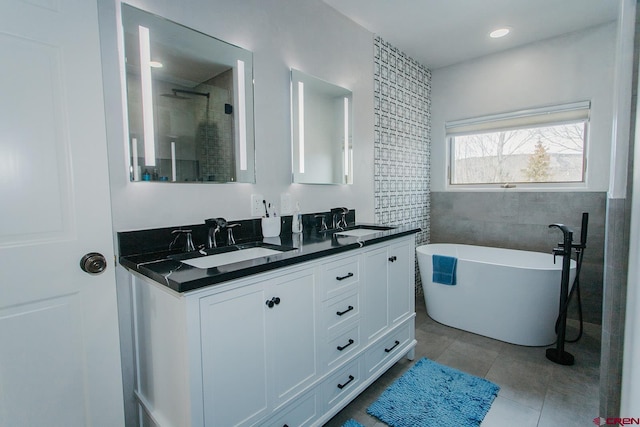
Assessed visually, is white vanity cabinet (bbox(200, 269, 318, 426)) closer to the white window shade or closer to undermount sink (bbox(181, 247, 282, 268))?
undermount sink (bbox(181, 247, 282, 268))

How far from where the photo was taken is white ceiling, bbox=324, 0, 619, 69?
2398mm

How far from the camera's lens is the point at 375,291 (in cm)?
191

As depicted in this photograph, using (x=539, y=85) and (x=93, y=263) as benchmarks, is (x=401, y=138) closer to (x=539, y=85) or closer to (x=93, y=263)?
(x=539, y=85)

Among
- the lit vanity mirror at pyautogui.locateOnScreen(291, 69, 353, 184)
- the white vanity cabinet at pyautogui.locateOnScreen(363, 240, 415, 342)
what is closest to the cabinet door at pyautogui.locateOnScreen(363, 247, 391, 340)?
the white vanity cabinet at pyautogui.locateOnScreen(363, 240, 415, 342)

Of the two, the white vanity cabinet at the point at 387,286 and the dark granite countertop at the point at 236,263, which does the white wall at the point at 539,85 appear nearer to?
the white vanity cabinet at the point at 387,286

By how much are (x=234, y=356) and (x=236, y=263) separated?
0.35m

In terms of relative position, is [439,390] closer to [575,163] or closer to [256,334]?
[256,334]

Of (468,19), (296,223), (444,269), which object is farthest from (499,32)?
(296,223)

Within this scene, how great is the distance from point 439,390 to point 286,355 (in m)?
1.19

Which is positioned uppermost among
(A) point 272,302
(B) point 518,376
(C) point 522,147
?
(C) point 522,147

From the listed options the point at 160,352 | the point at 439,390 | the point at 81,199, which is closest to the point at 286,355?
the point at 160,352

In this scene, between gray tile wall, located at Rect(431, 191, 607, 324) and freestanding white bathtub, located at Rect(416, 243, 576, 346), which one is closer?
freestanding white bathtub, located at Rect(416, 243, 576, 346)

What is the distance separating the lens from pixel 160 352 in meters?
1.22

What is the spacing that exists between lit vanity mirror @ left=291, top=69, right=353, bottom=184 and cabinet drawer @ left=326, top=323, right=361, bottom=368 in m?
1.04
